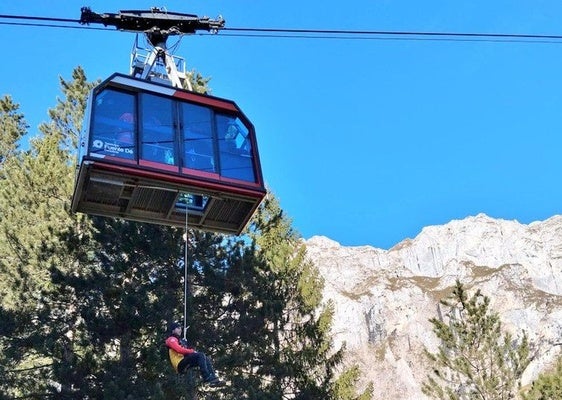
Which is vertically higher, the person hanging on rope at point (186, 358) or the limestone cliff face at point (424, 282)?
the limestone cliff face at point (424, 282)

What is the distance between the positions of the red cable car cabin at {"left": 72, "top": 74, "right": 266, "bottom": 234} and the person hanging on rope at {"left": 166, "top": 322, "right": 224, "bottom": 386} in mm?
1669

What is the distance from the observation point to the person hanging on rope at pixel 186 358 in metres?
7.36

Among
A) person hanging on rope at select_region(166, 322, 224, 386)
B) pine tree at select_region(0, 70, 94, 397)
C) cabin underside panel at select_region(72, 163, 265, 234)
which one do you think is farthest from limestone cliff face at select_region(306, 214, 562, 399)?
person hanging on rope at select_region(166, 322, 224, 386)

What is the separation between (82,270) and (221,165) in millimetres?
7674

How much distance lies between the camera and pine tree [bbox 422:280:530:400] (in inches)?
564

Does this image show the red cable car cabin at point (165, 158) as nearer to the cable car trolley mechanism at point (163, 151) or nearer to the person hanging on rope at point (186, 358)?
the cable car trolley mechanism at point (163, 151)

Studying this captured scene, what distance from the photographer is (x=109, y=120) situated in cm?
773

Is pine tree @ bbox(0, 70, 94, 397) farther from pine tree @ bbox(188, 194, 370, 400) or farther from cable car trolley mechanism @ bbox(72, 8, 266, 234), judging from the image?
cable car trolley mechanism @ bbox(72, 8, 266, 234)

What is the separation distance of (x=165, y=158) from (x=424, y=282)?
146464mm

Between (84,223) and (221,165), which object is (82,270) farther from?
(221,165)

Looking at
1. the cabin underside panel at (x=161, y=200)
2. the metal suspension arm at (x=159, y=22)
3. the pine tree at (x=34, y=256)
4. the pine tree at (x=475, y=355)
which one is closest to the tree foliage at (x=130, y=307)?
the pine tree at (x=34, y=256)

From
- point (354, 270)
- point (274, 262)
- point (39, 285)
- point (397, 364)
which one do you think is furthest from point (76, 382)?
point (354, 270)

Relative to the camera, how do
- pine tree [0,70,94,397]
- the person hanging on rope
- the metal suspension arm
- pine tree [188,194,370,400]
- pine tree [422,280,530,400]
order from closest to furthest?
the person hanging on rope, the metal suspension arm, pine tree [0,70,94,397], pine tree [188,194,370,400], pine tree [422,280,530,400]

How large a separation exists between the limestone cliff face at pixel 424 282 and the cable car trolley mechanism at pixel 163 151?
334 feet
